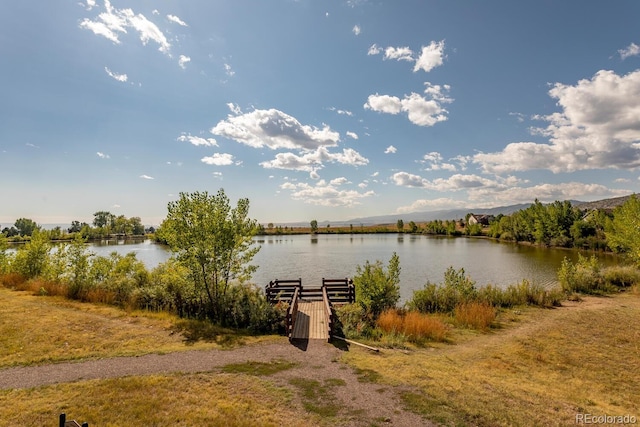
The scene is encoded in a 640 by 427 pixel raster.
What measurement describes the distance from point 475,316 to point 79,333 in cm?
2059

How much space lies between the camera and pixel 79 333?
1419 cm

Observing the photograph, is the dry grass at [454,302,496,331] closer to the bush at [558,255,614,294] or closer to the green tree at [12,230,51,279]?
the bush at [558,255,614,294]

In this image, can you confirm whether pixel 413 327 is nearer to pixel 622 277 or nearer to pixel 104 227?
pixel 622 277

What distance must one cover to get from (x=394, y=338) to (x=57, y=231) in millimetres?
144283

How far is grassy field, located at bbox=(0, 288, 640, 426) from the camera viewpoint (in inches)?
327

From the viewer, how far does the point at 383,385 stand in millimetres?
10047

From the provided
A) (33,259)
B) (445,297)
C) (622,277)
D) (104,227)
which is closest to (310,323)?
(445,297)

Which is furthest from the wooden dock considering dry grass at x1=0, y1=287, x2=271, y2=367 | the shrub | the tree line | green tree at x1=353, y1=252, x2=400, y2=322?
the tree line

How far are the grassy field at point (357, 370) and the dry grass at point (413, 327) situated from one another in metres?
0.72

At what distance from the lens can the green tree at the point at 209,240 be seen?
58.6ft

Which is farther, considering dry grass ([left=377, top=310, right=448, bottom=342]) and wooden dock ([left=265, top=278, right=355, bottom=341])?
dry grass ([left=377, top=310, right=448, bottom=342])

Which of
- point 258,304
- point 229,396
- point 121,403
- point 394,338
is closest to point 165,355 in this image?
point 121,403

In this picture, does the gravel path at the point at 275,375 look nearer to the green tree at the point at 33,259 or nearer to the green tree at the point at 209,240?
the green tree at the point at 209,240

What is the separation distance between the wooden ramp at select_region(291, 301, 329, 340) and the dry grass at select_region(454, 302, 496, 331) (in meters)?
8.37
